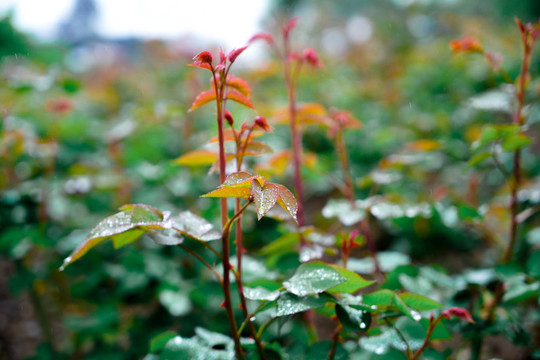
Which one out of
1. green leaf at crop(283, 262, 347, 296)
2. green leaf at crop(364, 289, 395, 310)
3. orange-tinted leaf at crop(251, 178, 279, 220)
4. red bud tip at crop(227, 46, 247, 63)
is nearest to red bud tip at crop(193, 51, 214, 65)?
red bud tip at crop(227, 46, 247, 63)

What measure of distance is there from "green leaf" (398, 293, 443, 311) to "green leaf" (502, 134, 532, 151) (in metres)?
0.45

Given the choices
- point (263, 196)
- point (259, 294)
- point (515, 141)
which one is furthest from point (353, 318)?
point (515, 141)

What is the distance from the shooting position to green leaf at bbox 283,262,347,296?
1.68ft

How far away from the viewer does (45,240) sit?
3.95 feet

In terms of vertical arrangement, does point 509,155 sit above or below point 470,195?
above

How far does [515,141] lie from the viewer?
0.79 meters

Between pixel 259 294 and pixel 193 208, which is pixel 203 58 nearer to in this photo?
pixel 259 294

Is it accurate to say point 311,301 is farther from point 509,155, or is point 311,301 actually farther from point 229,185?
point 509,155

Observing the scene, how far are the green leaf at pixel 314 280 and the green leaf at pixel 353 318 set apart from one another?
8 cm

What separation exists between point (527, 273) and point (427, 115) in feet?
5.53

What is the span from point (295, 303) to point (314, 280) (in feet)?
0.16

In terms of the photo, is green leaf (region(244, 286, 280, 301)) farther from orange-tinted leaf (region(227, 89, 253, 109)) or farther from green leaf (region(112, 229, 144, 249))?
orange-tinted leaf (region(227, 89, 253, 109))

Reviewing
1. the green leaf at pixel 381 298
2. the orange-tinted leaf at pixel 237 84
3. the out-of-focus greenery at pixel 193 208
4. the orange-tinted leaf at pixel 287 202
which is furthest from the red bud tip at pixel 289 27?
the green leaf at pixel 381 298

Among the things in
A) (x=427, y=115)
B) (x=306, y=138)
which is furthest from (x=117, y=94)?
(x=427, y=115)
